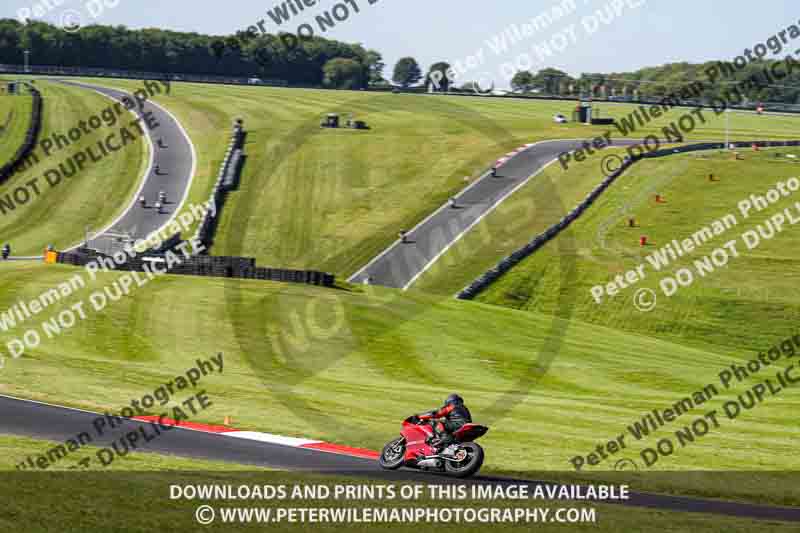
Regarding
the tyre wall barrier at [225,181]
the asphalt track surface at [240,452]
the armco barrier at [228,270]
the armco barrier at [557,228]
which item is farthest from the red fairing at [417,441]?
the tyre wall barrier at [225,181]

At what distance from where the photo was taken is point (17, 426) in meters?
23.2

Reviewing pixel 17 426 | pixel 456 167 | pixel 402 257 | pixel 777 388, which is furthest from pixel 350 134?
pixel 17 426

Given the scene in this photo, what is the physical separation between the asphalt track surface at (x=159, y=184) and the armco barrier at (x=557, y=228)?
22.7 m

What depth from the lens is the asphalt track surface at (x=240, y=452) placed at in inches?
761

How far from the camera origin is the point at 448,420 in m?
20.0

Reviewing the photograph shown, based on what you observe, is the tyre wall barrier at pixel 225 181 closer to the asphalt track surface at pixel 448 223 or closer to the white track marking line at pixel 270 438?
the asphalt track surface at pixel 448 223

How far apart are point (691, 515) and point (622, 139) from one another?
81890mm

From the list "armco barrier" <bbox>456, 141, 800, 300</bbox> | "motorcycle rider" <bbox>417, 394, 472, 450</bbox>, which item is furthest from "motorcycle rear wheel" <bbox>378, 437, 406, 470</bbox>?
"armco barrier" <bbox>456, 141, 800, 300</bbox>

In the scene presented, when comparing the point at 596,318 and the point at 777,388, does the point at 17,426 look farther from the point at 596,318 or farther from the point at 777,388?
the point at 596,318

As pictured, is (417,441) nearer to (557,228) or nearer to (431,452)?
(431,452)

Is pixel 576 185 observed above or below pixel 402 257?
above

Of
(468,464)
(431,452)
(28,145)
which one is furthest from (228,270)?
(28,145)

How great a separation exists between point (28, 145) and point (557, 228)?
169 ft

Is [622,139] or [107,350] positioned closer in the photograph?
[107,350]
